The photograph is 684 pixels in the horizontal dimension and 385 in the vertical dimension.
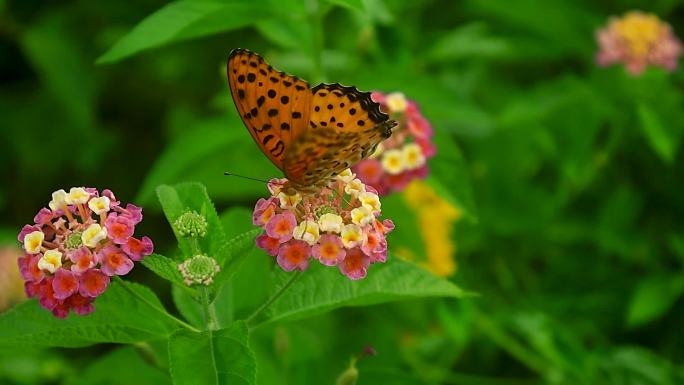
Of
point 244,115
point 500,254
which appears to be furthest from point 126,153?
point 244,115

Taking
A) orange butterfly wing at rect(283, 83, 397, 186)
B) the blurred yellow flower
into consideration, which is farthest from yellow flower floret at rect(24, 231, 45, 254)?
the blurred yellow flower

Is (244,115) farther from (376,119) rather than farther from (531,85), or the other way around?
(531,85)

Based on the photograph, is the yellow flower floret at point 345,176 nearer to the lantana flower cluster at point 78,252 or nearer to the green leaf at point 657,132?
the lantana flower cluster at point 78,252

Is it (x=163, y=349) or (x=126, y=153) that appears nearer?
(x=163, y=349)

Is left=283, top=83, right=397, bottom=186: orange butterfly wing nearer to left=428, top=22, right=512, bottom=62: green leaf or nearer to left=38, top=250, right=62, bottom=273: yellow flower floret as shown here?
left=38, top=250, right=62, bottom=273: yellow flower floret

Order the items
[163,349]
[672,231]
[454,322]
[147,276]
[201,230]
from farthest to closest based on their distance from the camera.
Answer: [147,276] < [672,231] < [454,322] < [163,349] < [201,230]

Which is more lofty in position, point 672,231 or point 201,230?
point 672,231
